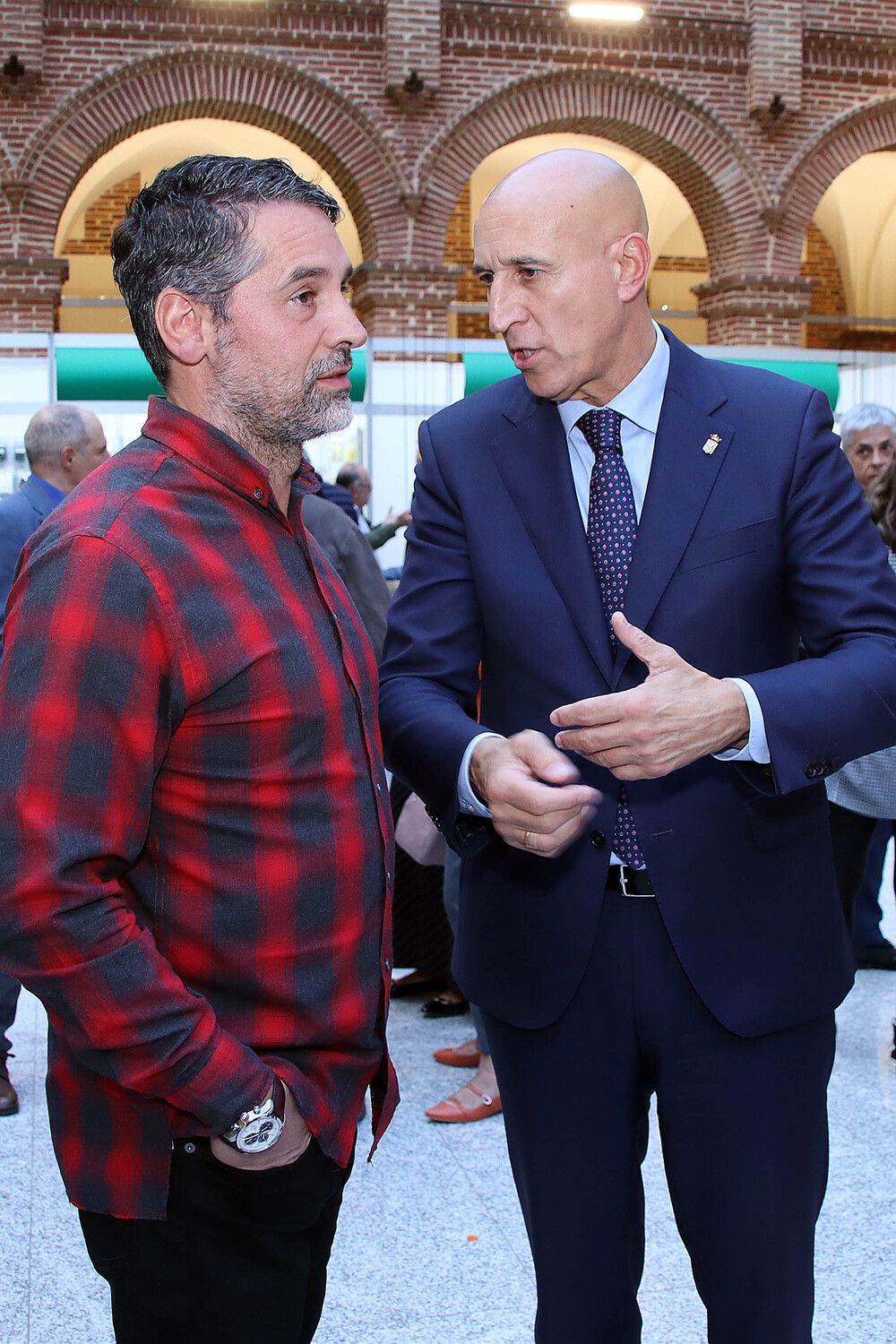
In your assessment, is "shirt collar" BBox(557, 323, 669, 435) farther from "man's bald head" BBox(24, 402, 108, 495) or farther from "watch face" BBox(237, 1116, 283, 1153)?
"man's bald head" BBox(24, 402, 108, 495)

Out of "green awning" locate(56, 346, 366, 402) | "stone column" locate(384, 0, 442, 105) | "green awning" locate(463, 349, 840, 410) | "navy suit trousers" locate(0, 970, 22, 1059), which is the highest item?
"stone column" locate(384, 0, 442, 105)

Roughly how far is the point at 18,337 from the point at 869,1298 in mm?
12449

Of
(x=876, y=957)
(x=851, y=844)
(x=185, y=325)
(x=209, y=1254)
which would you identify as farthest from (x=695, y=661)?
(x=876, y=957)

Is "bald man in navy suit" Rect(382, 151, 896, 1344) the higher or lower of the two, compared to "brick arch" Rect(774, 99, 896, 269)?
lower

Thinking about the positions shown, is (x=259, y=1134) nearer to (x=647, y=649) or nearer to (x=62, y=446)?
(x=647, y=649)

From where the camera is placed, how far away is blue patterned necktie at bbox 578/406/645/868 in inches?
77.6

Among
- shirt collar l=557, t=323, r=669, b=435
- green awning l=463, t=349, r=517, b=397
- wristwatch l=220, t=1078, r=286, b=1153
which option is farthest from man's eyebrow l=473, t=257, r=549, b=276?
green awning l=463, t=349, r=517, b=397

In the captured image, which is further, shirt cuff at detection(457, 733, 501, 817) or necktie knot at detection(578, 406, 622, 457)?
necktie knot at detection(578, 406, 622, 457)

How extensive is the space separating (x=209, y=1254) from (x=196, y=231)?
1.26 metres

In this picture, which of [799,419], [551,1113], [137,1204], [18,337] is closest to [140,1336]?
[137,1204]

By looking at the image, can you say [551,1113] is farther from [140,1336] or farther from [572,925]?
[140,1336]

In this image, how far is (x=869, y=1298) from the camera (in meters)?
3.04

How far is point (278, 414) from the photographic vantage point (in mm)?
1772

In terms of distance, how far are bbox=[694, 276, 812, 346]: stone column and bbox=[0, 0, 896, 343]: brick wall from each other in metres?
0.02
